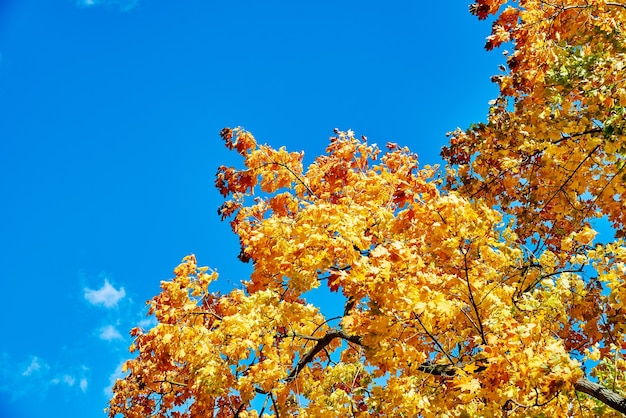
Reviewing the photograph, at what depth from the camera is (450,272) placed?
5496mm

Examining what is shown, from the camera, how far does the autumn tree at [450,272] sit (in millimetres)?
4387

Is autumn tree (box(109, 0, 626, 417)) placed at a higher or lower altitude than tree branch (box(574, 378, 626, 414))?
higher

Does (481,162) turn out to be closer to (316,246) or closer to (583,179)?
(583,179)

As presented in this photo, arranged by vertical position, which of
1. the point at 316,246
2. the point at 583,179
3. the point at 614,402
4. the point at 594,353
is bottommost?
the point at 614,402

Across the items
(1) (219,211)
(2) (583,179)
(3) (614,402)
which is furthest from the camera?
(1) (219,211)

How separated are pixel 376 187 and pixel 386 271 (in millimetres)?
3804

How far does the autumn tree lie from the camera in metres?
4.39

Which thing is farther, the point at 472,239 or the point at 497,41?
the point at 497,41

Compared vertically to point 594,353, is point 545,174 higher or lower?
higher

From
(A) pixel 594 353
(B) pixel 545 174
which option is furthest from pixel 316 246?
(B) pixel 545 174

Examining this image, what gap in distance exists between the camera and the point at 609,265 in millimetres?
5305

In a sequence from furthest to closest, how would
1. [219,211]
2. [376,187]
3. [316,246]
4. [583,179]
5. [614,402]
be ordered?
[219,211], [376,187], [583,179], [316,246], [614,402]

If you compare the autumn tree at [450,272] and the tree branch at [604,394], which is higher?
the autumn tree at [450,272]

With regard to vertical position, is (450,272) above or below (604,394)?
above
